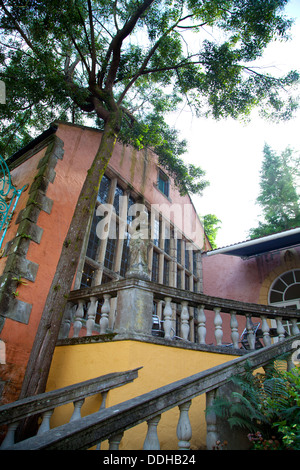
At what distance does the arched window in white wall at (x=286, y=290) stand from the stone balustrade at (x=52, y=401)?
805cm

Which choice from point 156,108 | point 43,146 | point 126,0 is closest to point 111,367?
point 43,146

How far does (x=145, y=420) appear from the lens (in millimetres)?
1813

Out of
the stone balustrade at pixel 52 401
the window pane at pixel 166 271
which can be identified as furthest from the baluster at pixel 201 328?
the window pane at pixel 166 271

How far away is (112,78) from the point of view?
20.4ft

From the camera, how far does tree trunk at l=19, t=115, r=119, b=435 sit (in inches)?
134

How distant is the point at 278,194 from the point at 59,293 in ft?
56.8

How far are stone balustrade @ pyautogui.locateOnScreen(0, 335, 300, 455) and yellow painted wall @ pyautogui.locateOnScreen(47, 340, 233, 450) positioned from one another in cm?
89

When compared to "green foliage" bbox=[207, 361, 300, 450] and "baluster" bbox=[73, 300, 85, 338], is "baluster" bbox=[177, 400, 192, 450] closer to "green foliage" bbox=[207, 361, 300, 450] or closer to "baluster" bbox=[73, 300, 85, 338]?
"green foliage" bbox=[207, 361, 300, 450]

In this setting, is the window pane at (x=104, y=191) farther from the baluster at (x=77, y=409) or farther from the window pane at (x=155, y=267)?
the baluster at (x=77, y=409)

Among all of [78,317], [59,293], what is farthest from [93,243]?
[59,293]

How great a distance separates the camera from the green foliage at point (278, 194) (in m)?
16.0

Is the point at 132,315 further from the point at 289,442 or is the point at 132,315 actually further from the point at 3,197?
the point at 3,197

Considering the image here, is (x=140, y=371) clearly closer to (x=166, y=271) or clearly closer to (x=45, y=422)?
(x=45, y=422)
